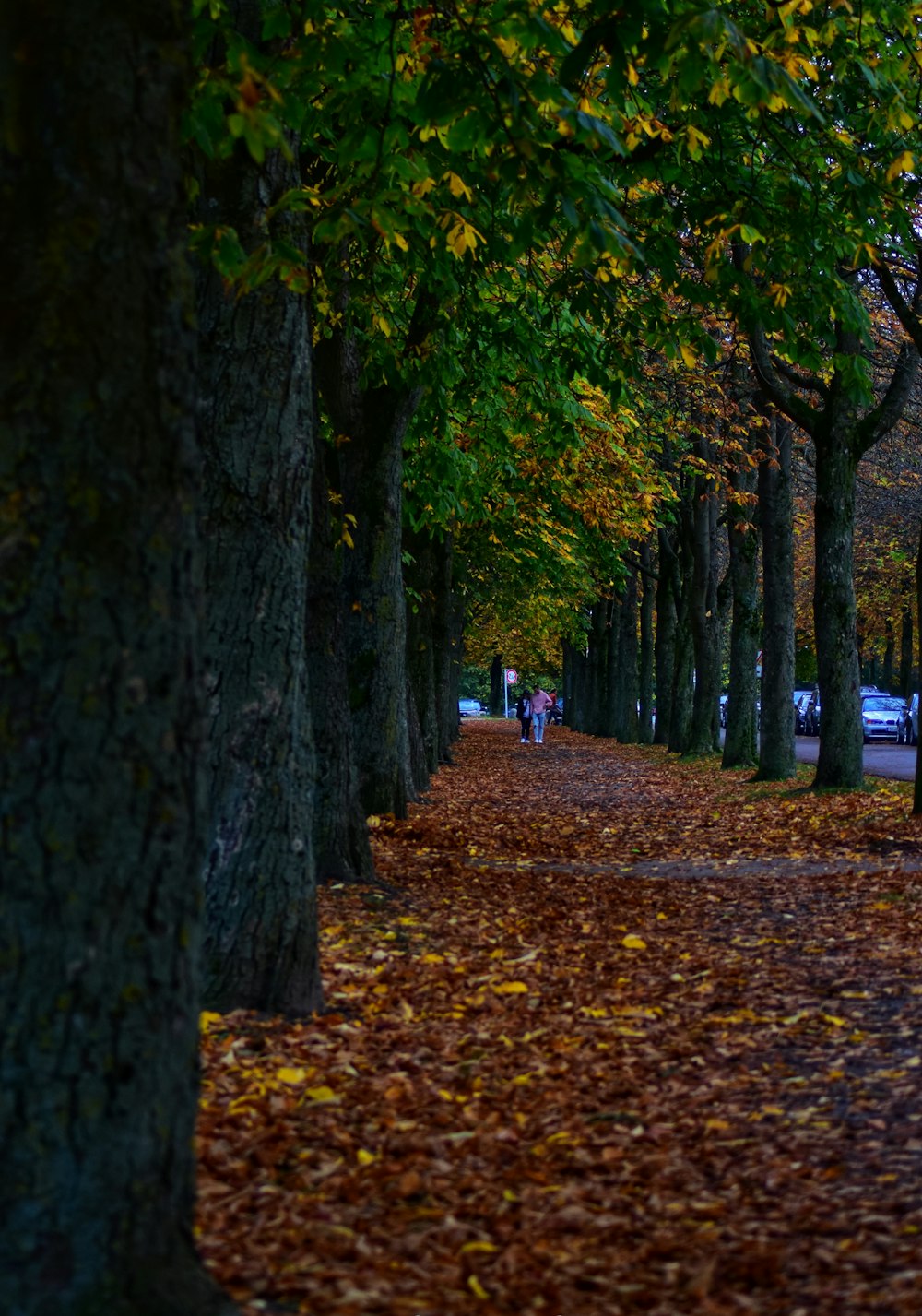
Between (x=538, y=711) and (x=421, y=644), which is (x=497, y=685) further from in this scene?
(x=421, y=644)

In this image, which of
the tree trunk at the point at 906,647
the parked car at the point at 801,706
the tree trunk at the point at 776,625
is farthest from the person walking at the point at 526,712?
the tree trunk at the point at 776,625

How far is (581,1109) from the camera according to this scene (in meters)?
5.77

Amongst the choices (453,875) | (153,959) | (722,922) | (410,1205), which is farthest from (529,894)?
(153,959)

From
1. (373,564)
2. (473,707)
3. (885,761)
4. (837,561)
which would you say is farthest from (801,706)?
(473,707)

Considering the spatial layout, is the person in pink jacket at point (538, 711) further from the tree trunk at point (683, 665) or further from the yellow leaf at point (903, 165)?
the yellow leaf at point (903, 165)

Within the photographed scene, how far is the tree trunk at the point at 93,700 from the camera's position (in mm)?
3184

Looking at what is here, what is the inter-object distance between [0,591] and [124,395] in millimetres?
531

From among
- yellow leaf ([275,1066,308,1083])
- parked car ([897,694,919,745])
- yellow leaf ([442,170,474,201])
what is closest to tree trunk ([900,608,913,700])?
parked car ([897,694,919,745])

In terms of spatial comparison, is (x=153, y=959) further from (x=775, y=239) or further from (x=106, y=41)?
(x=775, y=239)

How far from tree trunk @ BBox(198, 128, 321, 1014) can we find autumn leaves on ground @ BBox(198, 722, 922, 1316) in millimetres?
373

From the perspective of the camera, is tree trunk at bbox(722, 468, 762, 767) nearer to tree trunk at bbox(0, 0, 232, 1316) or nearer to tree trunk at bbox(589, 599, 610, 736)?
tree trunk at bbox(589, 599, 610, 736)

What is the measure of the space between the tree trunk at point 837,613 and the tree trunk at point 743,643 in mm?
6423

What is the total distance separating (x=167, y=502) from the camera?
11.1 feet

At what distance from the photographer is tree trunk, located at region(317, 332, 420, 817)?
14.0 meters
